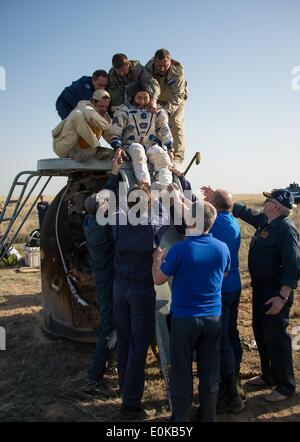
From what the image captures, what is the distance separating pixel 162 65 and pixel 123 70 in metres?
0.63

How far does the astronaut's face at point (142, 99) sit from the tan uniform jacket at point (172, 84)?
3.48ft

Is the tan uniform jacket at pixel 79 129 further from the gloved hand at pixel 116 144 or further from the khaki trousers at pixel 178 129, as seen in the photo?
the khaki trousers at pixel 178 129

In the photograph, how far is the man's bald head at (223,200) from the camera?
15.8ft

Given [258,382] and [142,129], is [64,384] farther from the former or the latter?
[142,129]

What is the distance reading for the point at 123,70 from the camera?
6523 millimetres

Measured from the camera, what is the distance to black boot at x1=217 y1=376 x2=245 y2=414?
457 cm

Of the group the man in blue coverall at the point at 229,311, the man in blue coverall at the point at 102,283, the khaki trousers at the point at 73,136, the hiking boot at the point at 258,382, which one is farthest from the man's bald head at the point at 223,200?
the hiking boot at the point at 258,382

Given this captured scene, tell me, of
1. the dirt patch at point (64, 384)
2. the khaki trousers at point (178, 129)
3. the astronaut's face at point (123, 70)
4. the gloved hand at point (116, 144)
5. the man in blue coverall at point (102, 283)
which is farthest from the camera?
the khaki trousers at point (178, 129)

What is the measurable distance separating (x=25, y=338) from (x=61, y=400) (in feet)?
7.23

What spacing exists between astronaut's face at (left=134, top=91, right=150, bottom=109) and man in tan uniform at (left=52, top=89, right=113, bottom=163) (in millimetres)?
499

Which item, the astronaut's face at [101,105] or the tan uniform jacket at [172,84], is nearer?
the astronaut's face at [101,105]

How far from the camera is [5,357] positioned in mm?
6176

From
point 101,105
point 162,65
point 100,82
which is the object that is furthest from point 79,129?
point 162,65

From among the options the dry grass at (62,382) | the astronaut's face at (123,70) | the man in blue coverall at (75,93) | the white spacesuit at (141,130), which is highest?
the astronaut's face at (123,70)
